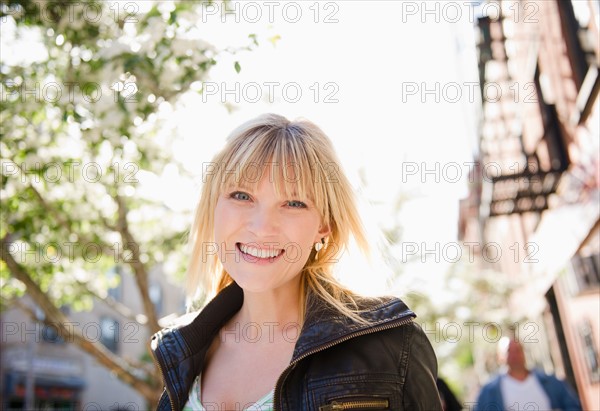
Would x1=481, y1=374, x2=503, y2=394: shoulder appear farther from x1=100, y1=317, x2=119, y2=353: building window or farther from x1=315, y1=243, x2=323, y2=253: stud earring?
x1=100, y1=317, x2=119, y2=353: building window

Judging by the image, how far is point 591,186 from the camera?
6711mm

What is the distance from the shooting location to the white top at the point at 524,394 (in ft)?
17.4

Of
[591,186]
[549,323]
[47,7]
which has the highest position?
[47,7]

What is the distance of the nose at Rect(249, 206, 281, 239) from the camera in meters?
2.34

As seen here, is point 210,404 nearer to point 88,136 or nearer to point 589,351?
point 88,136

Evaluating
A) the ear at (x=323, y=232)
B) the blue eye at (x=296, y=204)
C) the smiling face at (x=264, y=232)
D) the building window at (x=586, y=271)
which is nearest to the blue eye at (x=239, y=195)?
the smiling face at (x=264, y=232)

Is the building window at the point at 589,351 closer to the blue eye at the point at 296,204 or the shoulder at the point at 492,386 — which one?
the shoulder at the point at 492,386

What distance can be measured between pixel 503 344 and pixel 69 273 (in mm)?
6110

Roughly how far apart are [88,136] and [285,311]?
10.6 feet

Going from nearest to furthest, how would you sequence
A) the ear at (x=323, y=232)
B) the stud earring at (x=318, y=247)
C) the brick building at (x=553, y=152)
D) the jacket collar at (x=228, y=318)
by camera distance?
the jacket collar at (x=228, y=318)
the ear at (x=323, y=232)
the stud earring at (x=318, y=247)
the brick building at (x=553, y=152)

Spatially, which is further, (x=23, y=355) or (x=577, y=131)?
(x=23, y=355)

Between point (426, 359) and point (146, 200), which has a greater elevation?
point (146, 200)

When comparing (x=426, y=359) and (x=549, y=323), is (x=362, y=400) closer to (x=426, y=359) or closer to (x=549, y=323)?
(x=426, y=359)

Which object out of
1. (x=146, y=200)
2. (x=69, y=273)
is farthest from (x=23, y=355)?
(x=146, y=200)
